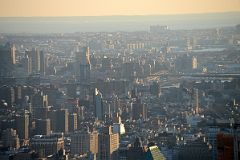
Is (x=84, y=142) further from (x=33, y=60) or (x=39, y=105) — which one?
(x=33, y=60)

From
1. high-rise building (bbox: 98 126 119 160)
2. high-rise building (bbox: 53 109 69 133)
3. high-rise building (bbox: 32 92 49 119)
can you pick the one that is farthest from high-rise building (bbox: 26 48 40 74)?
high-rise building (bbox: 98 126 119 160)

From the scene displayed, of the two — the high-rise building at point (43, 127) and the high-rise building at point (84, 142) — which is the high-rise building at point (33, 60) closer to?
the high-rise building at point (43, 127)

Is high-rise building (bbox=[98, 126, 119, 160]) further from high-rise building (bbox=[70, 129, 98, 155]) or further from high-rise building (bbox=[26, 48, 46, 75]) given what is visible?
high-rise building (bbox=[26, 48, 46, 75])

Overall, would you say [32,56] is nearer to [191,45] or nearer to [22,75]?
[22,75]

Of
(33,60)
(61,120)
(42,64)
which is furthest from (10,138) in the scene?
(42,64)

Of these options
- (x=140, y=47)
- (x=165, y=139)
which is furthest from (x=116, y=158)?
(x=140, y=47)
